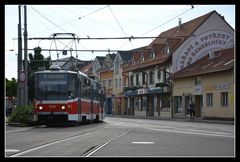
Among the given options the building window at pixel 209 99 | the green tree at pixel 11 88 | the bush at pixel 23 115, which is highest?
→ the green tree at pixel 11 88

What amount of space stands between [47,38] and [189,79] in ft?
86.9

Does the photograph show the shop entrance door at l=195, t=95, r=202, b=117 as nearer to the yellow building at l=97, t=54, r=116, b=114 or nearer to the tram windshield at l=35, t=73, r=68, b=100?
the tram windshield at l=35, t=73, r=68, b=100

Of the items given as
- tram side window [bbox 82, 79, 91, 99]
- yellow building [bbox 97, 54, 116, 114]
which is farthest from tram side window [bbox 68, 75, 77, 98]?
yellow building [bbox 97, 54, 116, 114]

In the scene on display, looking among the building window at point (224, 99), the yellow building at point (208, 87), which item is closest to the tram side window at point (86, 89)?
the yellow building at point (208, 87)

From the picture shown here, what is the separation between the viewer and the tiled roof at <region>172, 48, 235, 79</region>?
160ft

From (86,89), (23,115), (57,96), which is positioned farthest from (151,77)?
(57,96)

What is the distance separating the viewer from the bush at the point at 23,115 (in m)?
31.4

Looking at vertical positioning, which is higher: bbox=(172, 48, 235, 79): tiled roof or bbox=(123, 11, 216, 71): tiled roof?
bbox=(123, 11, 216, 71): tiled roof

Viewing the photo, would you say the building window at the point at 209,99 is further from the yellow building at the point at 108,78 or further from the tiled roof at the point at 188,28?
the yellow building at the point at 108,78

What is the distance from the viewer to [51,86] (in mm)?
30406

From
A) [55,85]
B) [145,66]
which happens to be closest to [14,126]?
[55,85]

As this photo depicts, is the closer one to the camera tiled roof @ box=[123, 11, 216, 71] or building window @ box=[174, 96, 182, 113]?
building window @ box=[174, 96, 182, 113]

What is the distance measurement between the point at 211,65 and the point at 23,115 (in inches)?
1058

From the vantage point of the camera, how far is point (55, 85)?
99.8 feet
